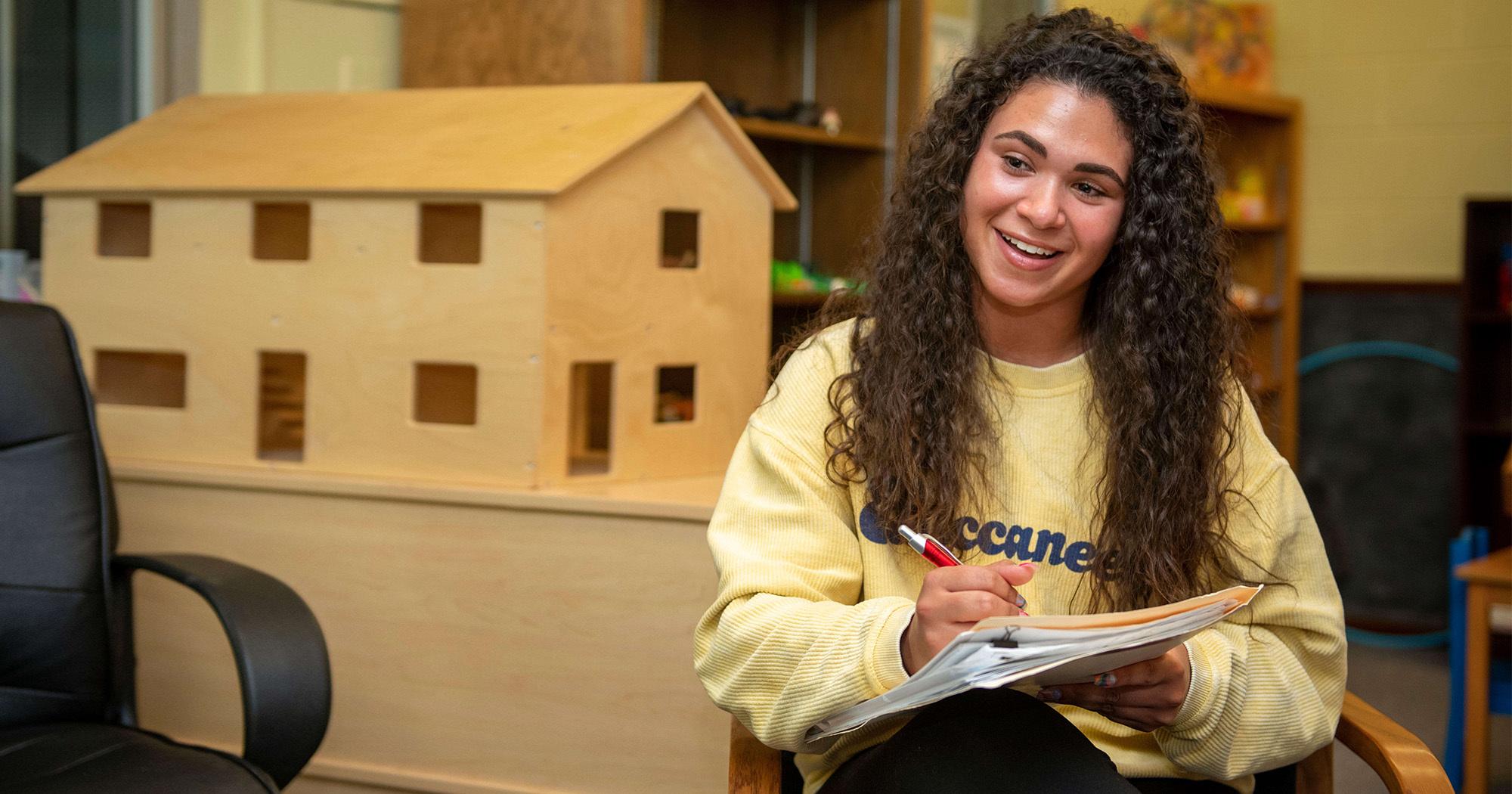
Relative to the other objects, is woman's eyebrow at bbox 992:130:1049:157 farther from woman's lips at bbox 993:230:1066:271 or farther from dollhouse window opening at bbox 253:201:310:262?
dollhouse window opening at bbox 253:201:310:262

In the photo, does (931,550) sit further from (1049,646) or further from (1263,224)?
(1263,224)

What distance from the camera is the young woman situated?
1222 mm

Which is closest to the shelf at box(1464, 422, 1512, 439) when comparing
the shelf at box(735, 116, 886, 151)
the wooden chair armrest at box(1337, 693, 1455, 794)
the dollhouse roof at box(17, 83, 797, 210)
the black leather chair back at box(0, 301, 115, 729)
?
the shelf at box(735, 116, 886, 151)

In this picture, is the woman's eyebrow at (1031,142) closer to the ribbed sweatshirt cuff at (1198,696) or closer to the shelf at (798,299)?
the ribbed sweatshirt cuff at (1198,696)

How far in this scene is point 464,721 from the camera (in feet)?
6.37

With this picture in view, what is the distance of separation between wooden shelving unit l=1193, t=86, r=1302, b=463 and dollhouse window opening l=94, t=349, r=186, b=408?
10.7 feet

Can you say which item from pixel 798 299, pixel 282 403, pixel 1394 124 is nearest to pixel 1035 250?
pixel 282 403

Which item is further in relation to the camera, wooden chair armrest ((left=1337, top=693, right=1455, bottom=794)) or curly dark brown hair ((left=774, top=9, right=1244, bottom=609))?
curly dark brown hair ((left=774, top=9, right=1244, bottom=609))

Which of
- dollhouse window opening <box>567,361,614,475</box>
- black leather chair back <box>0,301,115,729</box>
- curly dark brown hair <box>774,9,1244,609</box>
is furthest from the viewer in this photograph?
dollhouse window opening <box>567,361,614,475</box>

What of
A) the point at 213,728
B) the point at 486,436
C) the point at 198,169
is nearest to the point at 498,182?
the point at 486,436

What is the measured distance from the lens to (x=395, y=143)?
2088 mm

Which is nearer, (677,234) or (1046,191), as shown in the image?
(1046,191)

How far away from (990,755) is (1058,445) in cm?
34

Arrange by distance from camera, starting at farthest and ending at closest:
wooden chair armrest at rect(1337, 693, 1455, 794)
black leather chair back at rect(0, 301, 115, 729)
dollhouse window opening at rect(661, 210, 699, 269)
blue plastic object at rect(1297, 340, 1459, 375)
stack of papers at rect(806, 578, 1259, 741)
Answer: blue plastic object at rect(1297, 340, 1459, 375), dollhouse window opening at rect(661, 210, 699, 269), black leather chair back at rect(0, 301, 115, 729), wooden chair armrest at rect(1337, 693, 1455, 794), stack of papers at rect(806, 578, 1259, 741)
